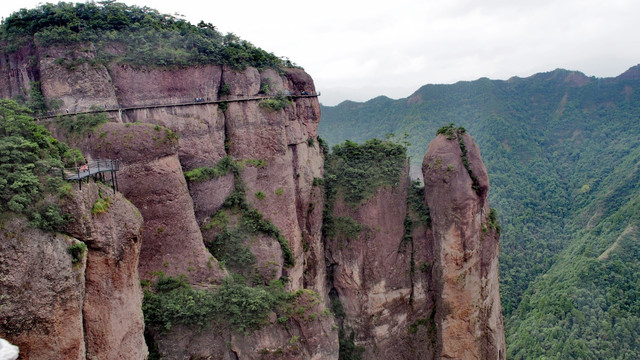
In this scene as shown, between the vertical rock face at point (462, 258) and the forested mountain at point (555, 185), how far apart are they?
1682 cm

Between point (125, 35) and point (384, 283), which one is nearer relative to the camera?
point (125, 35)

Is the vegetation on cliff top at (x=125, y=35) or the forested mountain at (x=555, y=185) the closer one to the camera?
the vegetation on cliff top at (x=125, y=35)

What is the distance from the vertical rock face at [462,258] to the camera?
27609 millimetres

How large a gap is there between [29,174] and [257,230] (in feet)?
44.4

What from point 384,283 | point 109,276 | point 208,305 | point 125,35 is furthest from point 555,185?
point 109,276

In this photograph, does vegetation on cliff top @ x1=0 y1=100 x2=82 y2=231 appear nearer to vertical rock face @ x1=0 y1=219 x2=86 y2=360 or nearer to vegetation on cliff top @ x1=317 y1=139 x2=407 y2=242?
vertical rock face @ x1=0 y1=219 x2=86 y2=360

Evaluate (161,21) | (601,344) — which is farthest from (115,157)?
(601,344)

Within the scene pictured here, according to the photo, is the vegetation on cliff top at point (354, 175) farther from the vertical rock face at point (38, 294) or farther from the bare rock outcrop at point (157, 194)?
the vertical rock face at point (38, 294)

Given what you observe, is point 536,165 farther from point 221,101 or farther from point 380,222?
point 221,101

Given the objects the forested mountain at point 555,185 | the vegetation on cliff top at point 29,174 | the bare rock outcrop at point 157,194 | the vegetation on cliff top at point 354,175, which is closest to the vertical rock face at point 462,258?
the vegetation on cliff top at point 354,175

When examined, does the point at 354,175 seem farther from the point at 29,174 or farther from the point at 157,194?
the point at 29,174

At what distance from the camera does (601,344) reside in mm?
39594

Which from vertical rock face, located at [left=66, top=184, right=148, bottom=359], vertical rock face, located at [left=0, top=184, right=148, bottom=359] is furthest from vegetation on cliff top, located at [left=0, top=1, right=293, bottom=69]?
vertical rock face, located at [left=0, top=184, right=148, bottom=359]

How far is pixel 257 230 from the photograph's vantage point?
24.5 meters
